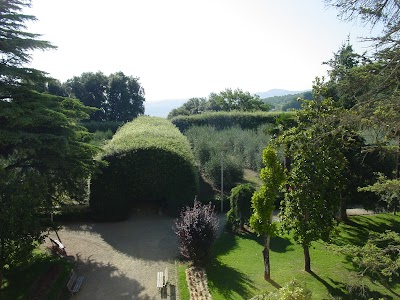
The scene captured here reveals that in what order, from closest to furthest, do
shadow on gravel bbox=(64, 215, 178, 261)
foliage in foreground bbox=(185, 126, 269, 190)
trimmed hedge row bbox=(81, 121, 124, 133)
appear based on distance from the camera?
shadow on gravel bbox=(64, 215, 178, 261) < foliage in foreground bbox=(185, 126, 269, 190) < trimmed hedge row bbox=(81, 121, 124, 133)

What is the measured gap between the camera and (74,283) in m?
10.1

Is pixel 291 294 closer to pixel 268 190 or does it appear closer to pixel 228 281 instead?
pixel 268 190

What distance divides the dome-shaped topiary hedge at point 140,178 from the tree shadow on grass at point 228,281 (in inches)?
188

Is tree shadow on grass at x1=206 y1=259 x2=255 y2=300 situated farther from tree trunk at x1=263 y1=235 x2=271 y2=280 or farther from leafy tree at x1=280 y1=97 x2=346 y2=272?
leafy tree at x1=280 y1=97 x2=346 y2=272

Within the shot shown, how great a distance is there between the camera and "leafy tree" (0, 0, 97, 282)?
866 cm

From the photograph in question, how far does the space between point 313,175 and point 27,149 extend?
827 centimetres

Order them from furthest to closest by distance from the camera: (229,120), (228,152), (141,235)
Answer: (229,120)
(228,152)
(141,235)

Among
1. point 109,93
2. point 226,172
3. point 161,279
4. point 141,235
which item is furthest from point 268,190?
point 109,93

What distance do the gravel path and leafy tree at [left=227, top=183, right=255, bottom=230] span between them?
116cm

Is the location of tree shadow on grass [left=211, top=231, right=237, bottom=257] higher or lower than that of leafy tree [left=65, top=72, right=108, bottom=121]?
lower

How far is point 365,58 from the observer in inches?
307

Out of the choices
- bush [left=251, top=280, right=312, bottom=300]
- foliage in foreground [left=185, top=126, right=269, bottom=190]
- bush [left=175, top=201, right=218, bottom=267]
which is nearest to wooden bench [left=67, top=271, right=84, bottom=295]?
bush [left=175, top=201, right=218, bottom=267]

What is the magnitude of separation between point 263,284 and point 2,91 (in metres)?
9.36

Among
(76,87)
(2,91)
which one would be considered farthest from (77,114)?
(76,87)
